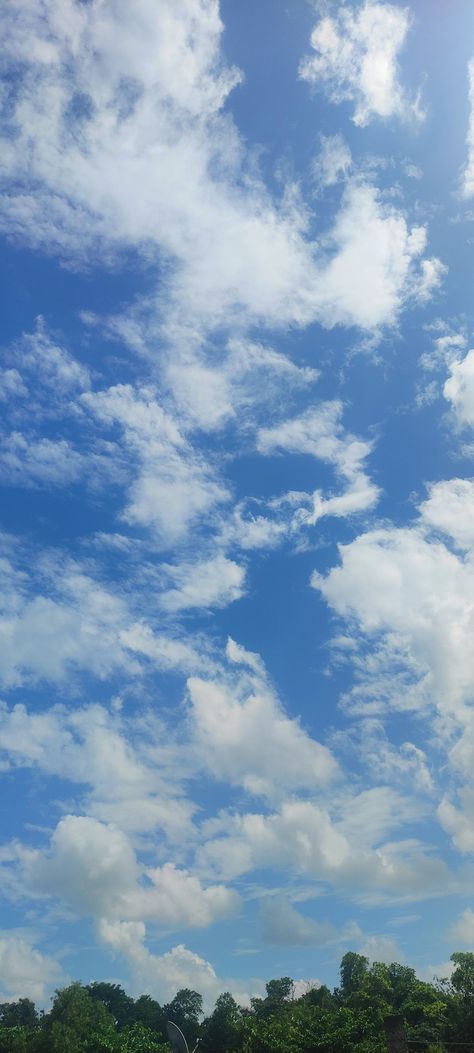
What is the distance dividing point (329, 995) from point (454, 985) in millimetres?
25703

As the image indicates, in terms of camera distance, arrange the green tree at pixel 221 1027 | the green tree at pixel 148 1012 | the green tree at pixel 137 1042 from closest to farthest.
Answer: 1. the green tree at pixel 137 1042
2. the green tree at pixel 221 1027
3. the green tree at pixel 148 1012

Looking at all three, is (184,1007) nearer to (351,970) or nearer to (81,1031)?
(351,970)

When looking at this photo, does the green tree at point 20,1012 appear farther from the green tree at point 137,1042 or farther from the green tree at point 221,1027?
the green tree at point 137,1042

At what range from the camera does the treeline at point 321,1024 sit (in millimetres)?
46781

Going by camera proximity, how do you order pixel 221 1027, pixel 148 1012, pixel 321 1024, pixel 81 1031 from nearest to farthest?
pixel 321 1024 < pixel 81 1031 < pixel 221 1027 < pixel 148 1012

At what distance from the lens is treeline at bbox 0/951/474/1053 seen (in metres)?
46.8

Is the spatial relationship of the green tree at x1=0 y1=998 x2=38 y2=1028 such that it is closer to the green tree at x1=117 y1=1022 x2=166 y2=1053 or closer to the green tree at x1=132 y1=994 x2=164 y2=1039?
the green tree at x1=132 y1=994 x2=164 y2=1039

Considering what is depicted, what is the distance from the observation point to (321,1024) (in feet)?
163

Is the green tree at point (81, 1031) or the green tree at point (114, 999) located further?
the green tree at point (114, 999)

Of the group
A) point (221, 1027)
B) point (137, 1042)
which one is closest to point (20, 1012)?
point (221, 1027)

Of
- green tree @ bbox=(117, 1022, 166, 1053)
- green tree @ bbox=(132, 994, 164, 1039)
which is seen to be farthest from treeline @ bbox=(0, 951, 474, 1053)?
green tree @ bbox=(132, 994, 164, 1039)

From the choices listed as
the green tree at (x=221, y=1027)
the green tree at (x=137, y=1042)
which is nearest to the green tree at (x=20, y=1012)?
the green tree at (x=221, y=1027)

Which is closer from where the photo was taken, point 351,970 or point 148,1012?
point 351,970

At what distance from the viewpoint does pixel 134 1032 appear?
187 ft
